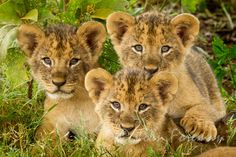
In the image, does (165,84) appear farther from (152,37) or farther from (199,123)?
(152,37)

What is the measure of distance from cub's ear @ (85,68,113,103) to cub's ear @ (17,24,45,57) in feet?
2.12

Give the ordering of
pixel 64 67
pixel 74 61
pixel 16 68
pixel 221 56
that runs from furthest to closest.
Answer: pixel 221 56, pixel 16 68, pixel 74 61, pixel 64 67

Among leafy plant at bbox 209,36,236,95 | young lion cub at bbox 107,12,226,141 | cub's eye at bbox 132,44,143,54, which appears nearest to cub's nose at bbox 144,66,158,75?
young lion cub at bbox 107,12,226,141

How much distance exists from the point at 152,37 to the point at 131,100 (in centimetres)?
82

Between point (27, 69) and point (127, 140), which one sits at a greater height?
point (27, 69)

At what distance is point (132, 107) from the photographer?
18.2 ft

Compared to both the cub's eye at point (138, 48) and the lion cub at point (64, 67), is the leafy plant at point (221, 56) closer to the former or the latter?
the cub's eye at point (138, 48)

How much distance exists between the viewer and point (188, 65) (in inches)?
271

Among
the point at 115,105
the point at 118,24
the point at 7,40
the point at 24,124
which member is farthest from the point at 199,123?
the point at 7,40

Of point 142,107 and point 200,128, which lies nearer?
point 142,107

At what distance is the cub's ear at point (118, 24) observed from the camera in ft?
20.7

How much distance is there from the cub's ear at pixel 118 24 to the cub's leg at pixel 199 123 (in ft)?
2.58

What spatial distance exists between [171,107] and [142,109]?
0.73 meters

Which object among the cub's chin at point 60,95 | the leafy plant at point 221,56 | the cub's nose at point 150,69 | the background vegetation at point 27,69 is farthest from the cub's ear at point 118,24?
the leafy plant at point 221,56
